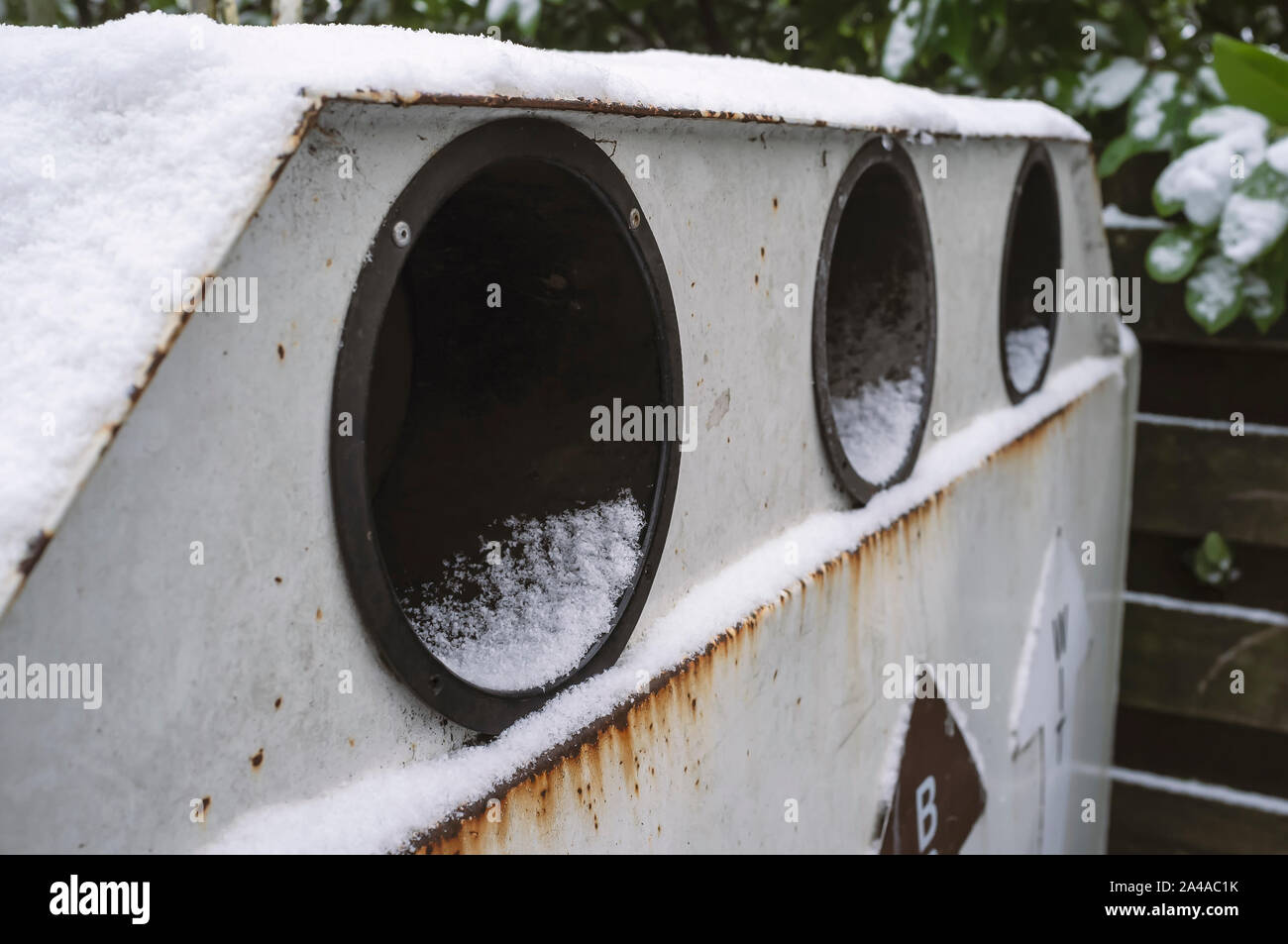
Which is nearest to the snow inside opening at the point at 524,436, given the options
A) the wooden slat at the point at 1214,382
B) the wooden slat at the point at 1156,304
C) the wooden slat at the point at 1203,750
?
the wooden slat at the point at 1156,304

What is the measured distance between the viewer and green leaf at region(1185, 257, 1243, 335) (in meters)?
3.24

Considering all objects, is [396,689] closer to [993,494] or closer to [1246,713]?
[993,494]

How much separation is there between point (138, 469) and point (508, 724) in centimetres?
48

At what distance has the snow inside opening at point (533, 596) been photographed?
116 centimetres

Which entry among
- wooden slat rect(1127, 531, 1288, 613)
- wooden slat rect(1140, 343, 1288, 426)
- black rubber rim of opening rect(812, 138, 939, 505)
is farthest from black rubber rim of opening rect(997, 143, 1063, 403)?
wooden slat rect(1127, 531, 1288, 613)

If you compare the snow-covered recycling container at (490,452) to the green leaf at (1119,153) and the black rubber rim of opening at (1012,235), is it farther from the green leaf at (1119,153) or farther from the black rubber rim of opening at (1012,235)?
the green leaf at (1119,153)

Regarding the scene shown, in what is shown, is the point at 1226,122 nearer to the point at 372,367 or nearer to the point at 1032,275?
the point at 1032,275

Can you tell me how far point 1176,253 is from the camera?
3.29m

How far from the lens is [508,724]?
1093mm

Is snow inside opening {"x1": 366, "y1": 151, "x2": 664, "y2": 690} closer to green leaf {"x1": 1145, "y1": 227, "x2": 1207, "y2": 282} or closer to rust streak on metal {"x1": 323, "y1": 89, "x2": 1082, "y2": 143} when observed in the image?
rust streak on metal {"x1": 323, "y1": 89, "x2": 1082, "y2": 143}

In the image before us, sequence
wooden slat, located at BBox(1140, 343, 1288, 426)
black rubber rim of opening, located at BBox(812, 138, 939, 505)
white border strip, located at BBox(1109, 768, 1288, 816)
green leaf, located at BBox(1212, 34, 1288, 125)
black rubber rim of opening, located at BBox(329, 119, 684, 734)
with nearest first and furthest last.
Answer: black rubber rim of opening, located at BBox(329, 119, 684, 734) < black rubber rim of opening, located at BBox(812, 138, 939, 505) < green leaf, located at BBox(1212, 34, 1288, 125) < wooden slat, located at BBox(1140, 343, 1288, 426) < white border strip, located at BBox(1109, 768, 1288, 816)

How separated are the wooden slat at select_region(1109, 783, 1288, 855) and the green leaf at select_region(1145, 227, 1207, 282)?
6.61ft

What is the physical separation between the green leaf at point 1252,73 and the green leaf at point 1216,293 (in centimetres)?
68
